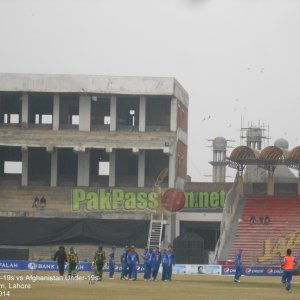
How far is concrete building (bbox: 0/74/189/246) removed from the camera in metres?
85.4

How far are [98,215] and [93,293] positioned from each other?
4242 cm

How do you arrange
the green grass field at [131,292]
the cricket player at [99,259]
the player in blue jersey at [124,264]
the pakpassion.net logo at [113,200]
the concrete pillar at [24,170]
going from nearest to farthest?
1. the green grass field at [131,292]
2. the cricket player at [99,259]
3. the player in blue jersey at [124,264]
4. the pakpassion.net logo at [113,200]
5. the concrete pillar at [24,170]

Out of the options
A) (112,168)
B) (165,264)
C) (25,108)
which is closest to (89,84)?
(25,108)

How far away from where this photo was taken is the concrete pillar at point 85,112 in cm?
8731

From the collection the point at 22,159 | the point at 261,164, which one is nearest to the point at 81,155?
the point at 22,159

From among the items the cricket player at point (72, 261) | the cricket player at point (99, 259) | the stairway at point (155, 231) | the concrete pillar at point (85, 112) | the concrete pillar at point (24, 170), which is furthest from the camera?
the concrete pillar at point (24, 170)

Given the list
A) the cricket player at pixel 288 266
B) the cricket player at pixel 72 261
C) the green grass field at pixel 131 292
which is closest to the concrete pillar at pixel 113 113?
the cricket player at pixel 72 261

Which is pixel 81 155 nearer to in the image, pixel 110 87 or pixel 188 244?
pixel 110 87

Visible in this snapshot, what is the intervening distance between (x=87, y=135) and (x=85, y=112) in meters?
2.28

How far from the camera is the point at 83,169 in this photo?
87.6 meters

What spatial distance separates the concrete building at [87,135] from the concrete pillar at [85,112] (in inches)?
3.1

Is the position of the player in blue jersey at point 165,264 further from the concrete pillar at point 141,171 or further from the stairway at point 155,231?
the concrete pillar at point 141,171

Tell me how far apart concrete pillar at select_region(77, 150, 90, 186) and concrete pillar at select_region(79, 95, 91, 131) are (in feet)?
7.08

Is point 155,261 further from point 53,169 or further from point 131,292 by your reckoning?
point 53,169
